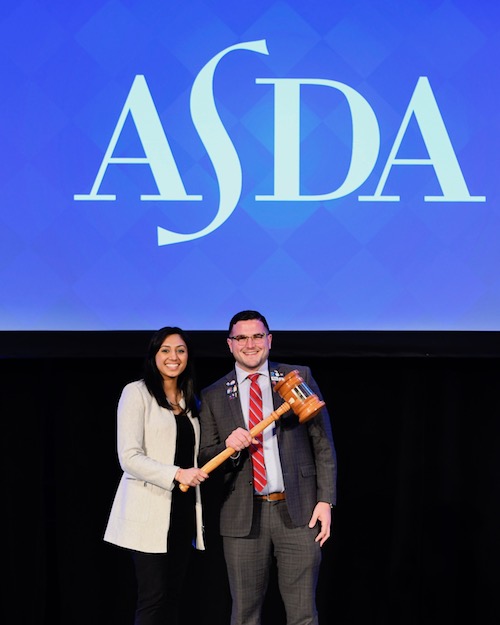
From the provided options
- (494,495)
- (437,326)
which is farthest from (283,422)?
(494,495)

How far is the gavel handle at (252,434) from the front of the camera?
291cm

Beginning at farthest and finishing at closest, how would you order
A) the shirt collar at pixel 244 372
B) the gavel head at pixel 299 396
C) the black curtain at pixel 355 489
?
the black curtain at pixel 355 489, the shirt collar at pixel 244 372, the gavel head at pixel 299 396

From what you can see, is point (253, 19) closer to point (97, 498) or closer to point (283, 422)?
point (283, 422)

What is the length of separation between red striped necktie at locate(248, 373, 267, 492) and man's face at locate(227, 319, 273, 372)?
110 mm

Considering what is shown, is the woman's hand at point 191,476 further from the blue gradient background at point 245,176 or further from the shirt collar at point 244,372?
the blue gradient background at point 245,176

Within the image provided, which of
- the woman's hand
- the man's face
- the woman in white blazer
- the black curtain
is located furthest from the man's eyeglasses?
the black curtain

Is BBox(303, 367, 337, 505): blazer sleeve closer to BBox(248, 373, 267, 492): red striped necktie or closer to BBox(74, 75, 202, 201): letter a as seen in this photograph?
BBox(248, 373, 267, 492): red striped necktie

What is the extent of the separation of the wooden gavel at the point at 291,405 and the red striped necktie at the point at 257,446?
12cm

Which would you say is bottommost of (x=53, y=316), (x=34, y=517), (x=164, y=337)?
(x=34, y=517)

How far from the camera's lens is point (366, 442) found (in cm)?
413

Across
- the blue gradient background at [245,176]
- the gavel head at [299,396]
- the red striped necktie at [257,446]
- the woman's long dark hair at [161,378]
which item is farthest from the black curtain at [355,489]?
the gavel head at [299,396]

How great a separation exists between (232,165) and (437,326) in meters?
1.29

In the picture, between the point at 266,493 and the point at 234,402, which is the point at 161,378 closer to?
the point at 234,402

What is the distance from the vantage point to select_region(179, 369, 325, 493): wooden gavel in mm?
2902
